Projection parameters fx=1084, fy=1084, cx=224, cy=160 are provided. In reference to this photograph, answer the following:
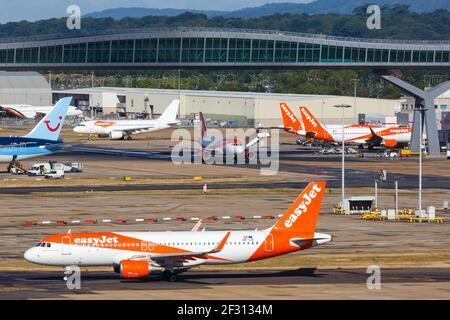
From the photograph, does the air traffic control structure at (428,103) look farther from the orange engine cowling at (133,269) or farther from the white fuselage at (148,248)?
the orange engine cowling at (133,269)

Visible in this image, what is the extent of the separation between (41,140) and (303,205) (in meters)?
83.3

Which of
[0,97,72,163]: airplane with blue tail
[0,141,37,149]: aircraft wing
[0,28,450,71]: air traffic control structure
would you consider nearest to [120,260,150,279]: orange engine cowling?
[0,97,72,163]: airplane with blue tail

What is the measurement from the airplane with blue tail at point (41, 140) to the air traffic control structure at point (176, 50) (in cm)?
3681

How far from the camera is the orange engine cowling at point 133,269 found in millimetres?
69938

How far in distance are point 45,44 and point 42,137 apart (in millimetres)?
41557

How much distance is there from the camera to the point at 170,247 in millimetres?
71500

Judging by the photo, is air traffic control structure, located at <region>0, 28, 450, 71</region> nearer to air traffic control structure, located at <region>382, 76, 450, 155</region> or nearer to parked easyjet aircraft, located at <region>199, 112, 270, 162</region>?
air traffic control structure, located at <region>382, 76, 450, 155</region>

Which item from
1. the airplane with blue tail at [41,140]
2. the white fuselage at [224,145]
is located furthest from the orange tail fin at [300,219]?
the white fuselage at [224,145]

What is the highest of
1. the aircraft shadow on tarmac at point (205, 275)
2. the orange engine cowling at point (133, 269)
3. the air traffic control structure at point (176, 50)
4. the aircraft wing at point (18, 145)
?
the air traffic control structure at point (176, 50)

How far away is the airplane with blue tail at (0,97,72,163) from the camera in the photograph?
493ft

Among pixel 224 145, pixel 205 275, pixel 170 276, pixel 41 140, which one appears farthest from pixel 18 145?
pixel 170 276

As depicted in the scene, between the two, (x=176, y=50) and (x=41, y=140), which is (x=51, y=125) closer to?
(x=41, y=140)

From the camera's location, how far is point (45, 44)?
188500 mm
